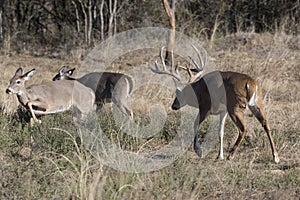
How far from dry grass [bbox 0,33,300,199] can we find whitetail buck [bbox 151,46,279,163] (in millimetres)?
313

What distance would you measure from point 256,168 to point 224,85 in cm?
128

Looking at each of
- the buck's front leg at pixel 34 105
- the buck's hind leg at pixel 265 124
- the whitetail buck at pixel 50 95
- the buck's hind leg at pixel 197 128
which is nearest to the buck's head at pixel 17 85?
the whitetail buck at pixel 50 95

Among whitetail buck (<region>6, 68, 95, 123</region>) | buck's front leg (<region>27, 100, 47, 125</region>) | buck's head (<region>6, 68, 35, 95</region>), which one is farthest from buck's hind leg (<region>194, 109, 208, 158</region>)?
buck's head (<region>6, 68, 35, 95</region>)

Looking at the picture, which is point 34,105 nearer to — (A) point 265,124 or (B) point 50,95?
(B) point 50,95

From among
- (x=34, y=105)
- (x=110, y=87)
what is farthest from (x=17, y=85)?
(x=110, y=87)

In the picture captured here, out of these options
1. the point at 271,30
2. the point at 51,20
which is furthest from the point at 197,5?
the point at 51,20

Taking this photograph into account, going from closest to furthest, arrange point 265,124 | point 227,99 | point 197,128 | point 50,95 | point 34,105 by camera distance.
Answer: point 265,124 → point 227,99 → point 197,128 → point 34,105 → point 50,95

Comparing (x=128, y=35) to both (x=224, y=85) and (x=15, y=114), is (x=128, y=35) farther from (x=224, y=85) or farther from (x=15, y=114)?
(x=224, y=85)

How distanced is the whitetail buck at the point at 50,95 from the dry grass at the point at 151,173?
38 centimetres

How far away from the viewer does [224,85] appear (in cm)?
832

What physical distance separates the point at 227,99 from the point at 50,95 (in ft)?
11.5

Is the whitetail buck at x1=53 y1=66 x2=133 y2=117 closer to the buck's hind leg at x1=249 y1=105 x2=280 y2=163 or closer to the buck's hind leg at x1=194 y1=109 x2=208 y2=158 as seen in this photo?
the buck's hind leg at x1=194 y1=109 x2=208 y2=158

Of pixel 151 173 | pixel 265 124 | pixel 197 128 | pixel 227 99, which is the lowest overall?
pixel 151 173

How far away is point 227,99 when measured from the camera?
8.18 meters
